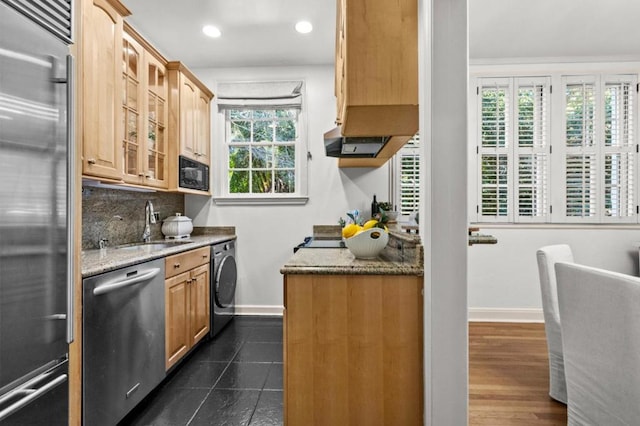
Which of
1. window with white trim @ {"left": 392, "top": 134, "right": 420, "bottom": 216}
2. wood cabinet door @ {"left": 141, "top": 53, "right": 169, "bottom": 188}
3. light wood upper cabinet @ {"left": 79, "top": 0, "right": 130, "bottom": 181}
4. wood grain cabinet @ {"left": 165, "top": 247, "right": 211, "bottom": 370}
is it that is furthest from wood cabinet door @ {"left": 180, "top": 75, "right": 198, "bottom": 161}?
window with white trim @ {"left": 392, "top": 134, "right": 420, "bottom": 216}

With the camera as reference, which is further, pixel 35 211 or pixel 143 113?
pixel 143 113

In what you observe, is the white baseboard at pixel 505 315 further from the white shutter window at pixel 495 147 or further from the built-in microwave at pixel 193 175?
the built-in microwave at pixel 193 175

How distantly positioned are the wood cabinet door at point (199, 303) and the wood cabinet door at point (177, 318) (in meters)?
0.09

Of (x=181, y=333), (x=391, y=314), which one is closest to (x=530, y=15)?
(x=391, y=314)

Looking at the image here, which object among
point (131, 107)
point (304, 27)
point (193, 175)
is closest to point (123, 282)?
point (131, 107)

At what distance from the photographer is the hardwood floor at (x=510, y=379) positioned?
1940 mm

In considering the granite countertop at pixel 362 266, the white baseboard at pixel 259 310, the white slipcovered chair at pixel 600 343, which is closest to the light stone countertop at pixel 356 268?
the granite countertop at pixel 362 266

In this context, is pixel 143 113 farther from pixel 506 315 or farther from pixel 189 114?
pixel 506 315

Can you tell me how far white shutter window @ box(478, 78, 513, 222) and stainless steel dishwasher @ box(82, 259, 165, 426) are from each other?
3.18m

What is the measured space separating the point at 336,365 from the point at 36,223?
4.26ft

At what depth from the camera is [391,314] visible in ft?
5.01

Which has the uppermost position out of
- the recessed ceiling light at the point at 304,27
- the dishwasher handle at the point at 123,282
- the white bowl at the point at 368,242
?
the recessed ceiling light at the point at 304,27

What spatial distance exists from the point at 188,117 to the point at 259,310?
7.12 ft

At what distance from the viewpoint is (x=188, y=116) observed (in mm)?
3240
